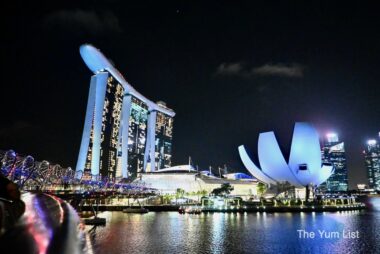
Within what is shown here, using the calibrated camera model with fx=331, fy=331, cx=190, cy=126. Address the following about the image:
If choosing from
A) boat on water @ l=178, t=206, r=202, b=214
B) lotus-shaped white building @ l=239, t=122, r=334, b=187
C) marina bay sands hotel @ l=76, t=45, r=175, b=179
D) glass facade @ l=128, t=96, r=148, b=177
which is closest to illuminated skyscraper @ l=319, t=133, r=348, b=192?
marina bay sands hotel @ l=76, t=45, r=175, b=179

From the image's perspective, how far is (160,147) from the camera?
114 m

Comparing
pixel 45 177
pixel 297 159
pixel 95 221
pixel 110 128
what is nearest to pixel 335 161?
pixel 110 128

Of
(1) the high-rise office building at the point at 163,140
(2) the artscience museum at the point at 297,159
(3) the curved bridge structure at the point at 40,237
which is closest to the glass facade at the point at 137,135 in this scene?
(1) the high-rise office building at the point at 163,140

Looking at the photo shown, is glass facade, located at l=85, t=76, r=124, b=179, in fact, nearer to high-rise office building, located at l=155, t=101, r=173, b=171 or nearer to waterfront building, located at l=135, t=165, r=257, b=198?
→ waterfront building, located at l=135, t=165, r=257, b=198

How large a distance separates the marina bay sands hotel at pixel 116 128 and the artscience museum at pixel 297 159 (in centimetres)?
3303

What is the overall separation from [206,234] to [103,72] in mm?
59130

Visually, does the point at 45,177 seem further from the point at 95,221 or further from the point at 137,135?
the point at 137,135

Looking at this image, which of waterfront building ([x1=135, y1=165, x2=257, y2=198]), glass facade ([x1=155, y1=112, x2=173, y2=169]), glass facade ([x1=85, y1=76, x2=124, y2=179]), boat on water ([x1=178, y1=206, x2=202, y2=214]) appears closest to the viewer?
boat on water ([x1=178, y1=206, x2=202, y2=214])

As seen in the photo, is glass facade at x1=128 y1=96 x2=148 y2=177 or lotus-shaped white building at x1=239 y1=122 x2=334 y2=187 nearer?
lotus-shaped white building at x1=239 y1=122 x2=334 y2=187

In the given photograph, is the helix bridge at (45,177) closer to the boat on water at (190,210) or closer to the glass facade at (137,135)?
the boat on water at (190,210)

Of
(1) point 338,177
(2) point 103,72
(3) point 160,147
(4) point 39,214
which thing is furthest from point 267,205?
(1) point 338,177

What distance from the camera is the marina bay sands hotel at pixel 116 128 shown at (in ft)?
226

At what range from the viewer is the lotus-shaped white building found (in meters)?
46.4

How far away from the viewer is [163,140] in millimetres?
115938
